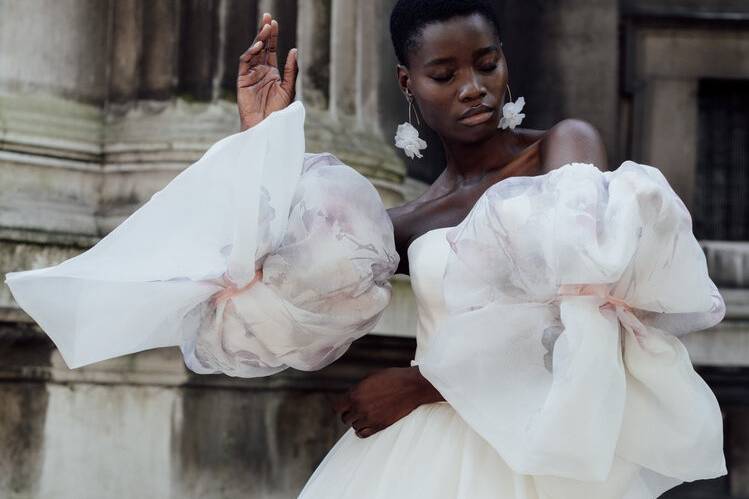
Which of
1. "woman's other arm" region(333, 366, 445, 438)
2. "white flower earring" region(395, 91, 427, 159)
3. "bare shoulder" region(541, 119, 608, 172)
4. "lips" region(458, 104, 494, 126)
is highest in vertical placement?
"lips" region(458, 104, 494, 126)

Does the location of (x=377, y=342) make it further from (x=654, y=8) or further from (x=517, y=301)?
(x=654, y=8)

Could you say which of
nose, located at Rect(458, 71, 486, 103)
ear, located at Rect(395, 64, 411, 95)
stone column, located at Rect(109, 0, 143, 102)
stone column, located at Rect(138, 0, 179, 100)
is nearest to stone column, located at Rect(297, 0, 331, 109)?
stone column, located at Rect(138, 0, 179, 100)

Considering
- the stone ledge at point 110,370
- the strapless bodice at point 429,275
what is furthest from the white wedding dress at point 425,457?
the stone ledge at point 110,370

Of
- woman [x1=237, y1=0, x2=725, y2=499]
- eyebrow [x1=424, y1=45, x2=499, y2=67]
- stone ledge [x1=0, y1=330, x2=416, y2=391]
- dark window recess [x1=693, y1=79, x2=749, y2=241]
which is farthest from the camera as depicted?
dark window recess [x1=693, y1=79, x2=749, y2=241]

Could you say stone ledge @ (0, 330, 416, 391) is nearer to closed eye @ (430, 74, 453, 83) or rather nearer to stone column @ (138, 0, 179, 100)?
stone column @ (138, 0, 179, 100)

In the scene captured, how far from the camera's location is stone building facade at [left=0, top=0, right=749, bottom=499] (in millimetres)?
4012

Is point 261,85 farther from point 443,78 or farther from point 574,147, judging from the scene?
point 574,147

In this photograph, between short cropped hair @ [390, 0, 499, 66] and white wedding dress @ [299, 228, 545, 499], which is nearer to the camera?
white wedding dress @ [299, 228, 545, 499]

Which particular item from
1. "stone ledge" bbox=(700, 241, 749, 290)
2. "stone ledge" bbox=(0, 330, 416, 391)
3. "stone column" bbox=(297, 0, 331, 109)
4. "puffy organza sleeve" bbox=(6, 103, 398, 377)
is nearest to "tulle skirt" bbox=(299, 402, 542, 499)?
"puffy organza sleeve" bbox=(6, 103, 398, 377)

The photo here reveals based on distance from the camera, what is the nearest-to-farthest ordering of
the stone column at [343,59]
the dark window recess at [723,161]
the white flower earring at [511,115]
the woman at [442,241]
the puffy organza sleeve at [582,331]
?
the puffy organza sleeve at [582,331] < the woman at [442,241] < the white flower earring at [511,115] < the stone column at [343,59] < the dark window recess at [723,161]

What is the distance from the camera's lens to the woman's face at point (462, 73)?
2949 millimetres

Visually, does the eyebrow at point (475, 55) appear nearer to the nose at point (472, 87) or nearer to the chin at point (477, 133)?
the nose at point (472, 87)

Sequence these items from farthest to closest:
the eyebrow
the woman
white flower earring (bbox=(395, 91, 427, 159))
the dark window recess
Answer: the dark window recess, white flower earring (bbox=(395, 91, 427, 159)), the eyebrow, the woman

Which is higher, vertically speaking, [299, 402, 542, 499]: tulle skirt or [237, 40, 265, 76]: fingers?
[237, 40, 265, 76]: fingers
